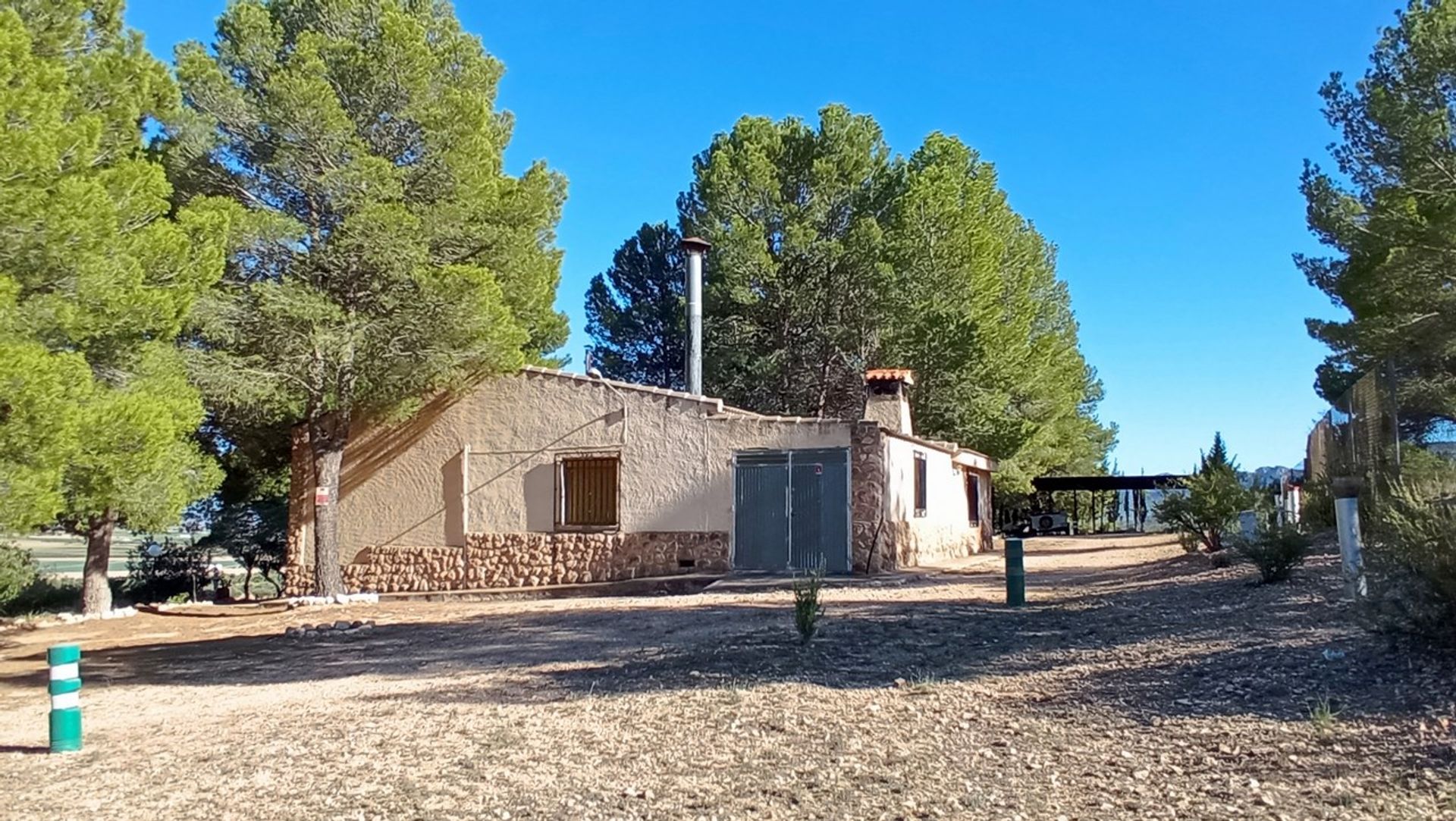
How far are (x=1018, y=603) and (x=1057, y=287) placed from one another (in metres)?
28.3

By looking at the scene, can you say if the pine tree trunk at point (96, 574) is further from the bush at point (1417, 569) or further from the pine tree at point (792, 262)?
the bush at point (1417, 569)

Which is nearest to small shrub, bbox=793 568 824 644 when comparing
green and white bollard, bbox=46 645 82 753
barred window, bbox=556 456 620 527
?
green and white bollard, bbox=46 645 82 753

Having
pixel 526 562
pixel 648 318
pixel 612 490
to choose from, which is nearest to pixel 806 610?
pixel 612 490

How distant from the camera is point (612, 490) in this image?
2019 cm

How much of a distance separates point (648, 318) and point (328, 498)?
14.2 m

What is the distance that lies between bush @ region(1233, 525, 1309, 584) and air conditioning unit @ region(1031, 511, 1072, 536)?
31.2 m

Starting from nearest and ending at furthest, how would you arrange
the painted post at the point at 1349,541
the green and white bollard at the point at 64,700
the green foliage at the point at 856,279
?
the green and white bollard at the point at 64,700, the painted post at the point at 1349,541, the green foliage at the point at 856,279

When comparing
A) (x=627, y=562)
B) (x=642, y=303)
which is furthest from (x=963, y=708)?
(x=642, y=303)

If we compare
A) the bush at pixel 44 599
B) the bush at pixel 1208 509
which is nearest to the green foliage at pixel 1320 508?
the bush at pixel 1208 509

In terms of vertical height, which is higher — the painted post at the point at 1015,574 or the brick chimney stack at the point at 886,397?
the brick chimney stack at the point at 886,397

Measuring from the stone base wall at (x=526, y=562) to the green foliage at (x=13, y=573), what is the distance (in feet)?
14.4

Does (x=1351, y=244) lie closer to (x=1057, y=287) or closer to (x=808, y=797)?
(x=808, y=797)

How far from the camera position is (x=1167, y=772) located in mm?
5168

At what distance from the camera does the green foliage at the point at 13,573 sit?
19.9 m
